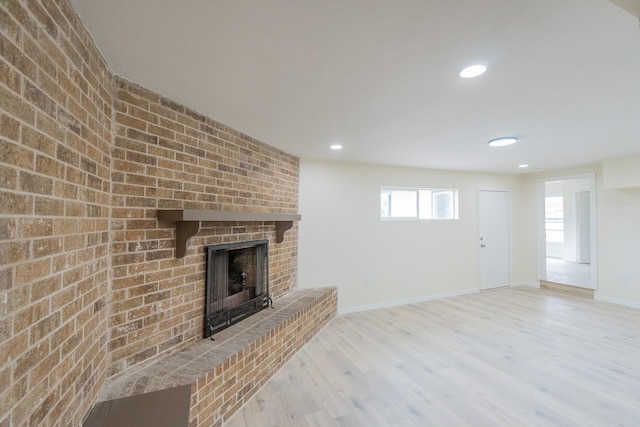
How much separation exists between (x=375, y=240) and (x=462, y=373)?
213cm

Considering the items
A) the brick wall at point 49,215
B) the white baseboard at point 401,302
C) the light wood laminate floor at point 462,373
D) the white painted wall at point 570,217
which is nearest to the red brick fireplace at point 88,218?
the brick wall at point 49,215

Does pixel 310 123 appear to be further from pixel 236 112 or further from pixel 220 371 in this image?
pixel 220 371

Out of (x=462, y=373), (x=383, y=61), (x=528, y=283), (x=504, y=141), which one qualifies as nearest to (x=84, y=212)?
(x=383, y=61)

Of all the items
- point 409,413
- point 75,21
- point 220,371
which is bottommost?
point 409,413

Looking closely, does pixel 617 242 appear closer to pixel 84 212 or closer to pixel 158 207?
pixel 158 207

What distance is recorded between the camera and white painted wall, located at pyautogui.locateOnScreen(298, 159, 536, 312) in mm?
3949

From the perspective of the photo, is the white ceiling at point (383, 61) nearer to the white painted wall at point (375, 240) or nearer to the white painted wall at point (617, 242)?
the white painted wall at point (375, 240)

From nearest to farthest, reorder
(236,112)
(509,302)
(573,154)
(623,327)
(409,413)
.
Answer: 1. (409,413)
2. (236,112)
3. (623,327)
4. (573,154)
5. (509,302)

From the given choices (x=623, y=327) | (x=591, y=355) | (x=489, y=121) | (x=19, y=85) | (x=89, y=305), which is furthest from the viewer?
(x=623, y=327)

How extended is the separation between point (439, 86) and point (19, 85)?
6.41 ft

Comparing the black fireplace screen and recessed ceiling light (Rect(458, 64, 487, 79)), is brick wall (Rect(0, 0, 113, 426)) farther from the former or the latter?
recessed ceiling light (Rect(458, 64, 487, 79))

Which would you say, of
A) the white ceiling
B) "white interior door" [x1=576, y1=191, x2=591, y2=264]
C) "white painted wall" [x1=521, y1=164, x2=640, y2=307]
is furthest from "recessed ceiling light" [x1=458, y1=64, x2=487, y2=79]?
"white interior door" [x1=576, y1=191, x2=591, y2=264]

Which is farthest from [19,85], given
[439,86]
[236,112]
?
[439,86]

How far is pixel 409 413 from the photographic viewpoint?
201 cm
